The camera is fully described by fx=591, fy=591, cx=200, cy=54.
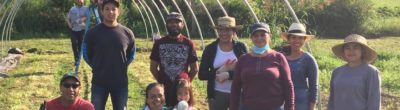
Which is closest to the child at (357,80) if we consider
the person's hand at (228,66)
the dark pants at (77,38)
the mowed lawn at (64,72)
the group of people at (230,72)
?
the group of people at (230,72)

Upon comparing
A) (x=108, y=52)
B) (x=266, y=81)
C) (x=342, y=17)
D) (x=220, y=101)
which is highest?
(x=108, y=52)

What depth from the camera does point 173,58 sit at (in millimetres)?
4836

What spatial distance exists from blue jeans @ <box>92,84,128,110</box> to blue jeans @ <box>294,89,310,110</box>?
1500mm

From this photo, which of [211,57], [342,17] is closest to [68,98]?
[211,57]

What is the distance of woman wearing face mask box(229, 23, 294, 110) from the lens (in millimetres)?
3988

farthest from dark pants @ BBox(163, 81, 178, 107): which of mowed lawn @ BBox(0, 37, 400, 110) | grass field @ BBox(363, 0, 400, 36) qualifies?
grass field @ BBox(363, 0, 400, 36)

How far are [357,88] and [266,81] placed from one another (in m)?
0.65

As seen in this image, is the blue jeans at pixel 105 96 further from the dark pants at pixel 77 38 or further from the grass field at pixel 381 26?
the grass field at pixel 381 26

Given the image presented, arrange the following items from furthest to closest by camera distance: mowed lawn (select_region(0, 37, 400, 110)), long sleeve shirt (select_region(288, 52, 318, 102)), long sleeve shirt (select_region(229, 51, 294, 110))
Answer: mowed lawn (select_region(0, 37, 400, 110))
long sleeve shirt (select_region(288, 52, 318, 102))
long sleeve shirt (select_region(229, 51, 294, 110))

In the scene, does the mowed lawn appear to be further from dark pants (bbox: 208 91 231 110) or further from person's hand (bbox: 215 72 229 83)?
person's hand (bbox: 215 72 229 83)

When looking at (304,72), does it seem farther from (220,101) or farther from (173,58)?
(173,58)

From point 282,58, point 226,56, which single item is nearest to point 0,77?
point 226,56

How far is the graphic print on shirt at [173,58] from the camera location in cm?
482

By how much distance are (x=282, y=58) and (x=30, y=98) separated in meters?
4.91
